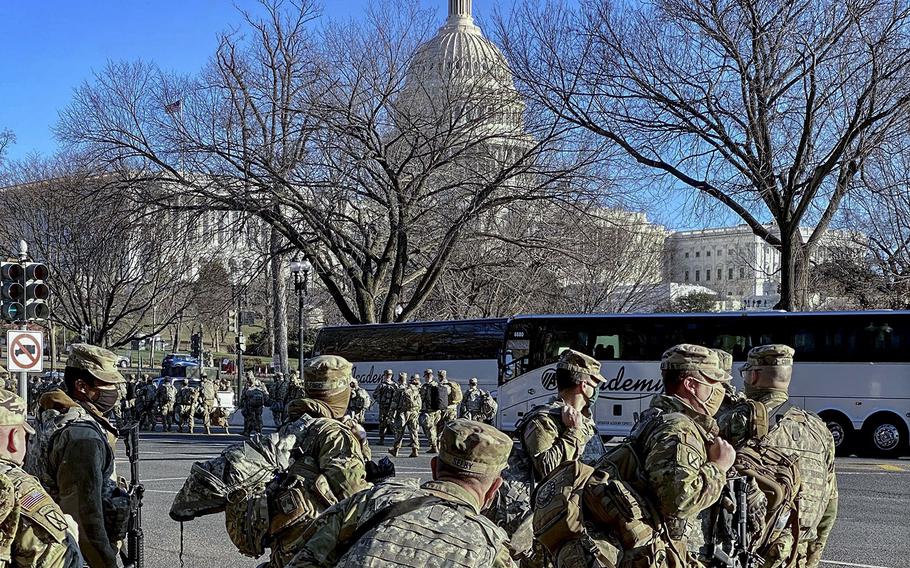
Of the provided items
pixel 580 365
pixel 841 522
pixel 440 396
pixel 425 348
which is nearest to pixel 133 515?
pixel 580 365

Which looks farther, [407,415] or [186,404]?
[186,404]

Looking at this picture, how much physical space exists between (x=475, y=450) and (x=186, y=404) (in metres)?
25.8

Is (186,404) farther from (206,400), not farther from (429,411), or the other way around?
(429,411)

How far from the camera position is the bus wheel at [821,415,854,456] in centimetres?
2105

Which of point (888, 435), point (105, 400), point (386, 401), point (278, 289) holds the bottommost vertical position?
point (888, 435)

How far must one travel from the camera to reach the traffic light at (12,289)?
1427 cm

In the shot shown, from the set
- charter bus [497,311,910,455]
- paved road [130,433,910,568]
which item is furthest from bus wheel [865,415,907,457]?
paved road [130,433,910,568]

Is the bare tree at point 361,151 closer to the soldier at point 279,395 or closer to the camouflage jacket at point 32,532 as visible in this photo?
the soldier at point 279,395

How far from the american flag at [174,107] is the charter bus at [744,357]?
908 cm

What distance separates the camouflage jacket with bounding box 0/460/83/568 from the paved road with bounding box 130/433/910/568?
17.4 ft

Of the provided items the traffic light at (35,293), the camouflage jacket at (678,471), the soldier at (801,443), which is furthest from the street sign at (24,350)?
the camouflage jacket at (678,471)

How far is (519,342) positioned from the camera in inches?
921

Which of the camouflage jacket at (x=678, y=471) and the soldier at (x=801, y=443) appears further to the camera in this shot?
the soldier at (x=801, y=443)

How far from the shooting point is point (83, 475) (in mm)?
4730
